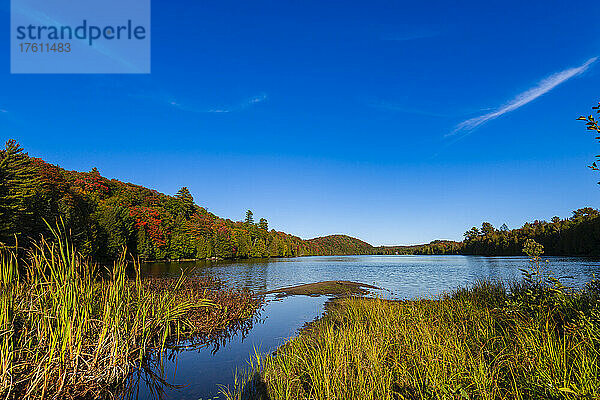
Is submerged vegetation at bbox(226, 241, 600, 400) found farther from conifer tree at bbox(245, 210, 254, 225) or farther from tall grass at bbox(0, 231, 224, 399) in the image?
conifer tree at bbox(245, 210, 254, 225)

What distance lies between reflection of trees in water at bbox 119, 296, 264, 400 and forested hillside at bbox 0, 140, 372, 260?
8.00 meters

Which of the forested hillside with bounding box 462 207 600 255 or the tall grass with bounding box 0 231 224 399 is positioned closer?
the tall grass with bounding box 0 231 224 399

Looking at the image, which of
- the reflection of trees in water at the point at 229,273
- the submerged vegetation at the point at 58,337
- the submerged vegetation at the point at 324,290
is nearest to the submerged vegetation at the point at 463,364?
the submerged vegetation at the point at 58,337

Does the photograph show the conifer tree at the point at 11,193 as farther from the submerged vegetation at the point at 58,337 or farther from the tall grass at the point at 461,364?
the tall grass at the point at 461,364

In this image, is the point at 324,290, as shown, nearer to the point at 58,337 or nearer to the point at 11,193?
the point at 58,337

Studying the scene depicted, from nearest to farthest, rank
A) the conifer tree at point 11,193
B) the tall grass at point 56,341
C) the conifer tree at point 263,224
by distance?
the tall grass at point 56,341 < the conifer tree at point 11,193 < the conifer tree at point 263,224

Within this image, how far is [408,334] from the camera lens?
6488 millimetres

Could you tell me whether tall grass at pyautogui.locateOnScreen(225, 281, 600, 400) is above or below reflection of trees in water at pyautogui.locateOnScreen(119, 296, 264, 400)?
above

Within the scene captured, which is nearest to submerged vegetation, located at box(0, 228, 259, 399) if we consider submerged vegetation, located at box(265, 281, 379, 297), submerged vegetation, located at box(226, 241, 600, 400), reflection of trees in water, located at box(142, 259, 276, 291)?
submerged vegetation, located at box(226, 241, 600, 400)

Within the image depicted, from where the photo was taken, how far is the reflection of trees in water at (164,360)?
6.40 metres

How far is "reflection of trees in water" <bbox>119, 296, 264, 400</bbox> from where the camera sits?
6.40 meters

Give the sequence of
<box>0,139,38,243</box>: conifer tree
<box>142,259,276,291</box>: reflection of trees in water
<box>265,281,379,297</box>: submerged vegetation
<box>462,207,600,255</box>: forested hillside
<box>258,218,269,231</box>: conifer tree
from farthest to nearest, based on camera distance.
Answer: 1. <box>258,218,269,231</box>: conifer tree
2. <box>462,207,600,255</box>: forested hillside
3. <box>142,259,276,291</box>: reflection of trees in water
4. <box>0,139,38,243</box>: conifer tree
5. <box>265,281,379,297</box>: submerged vegetation

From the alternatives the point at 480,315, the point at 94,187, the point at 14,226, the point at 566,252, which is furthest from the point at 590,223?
the point at 94,187

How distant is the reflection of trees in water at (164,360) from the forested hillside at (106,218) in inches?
315
